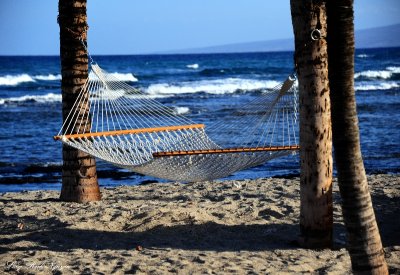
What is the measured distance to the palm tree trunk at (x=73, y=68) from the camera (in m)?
5.56

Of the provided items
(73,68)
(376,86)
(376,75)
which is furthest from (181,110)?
(376,75)

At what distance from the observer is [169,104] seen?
1927cm

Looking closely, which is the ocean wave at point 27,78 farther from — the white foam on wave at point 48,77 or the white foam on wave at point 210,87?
the white foam on wave at point 210,87

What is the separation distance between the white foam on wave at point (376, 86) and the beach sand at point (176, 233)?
16.7 meters

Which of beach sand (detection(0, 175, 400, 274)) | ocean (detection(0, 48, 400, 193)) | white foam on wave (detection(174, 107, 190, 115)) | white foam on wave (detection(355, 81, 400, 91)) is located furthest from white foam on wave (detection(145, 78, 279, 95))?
beach sand (detection(0, 175, 400, 274))

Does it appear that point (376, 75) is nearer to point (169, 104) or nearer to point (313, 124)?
point (169, 104)

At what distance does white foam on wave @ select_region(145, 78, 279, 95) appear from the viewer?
24.0 metres

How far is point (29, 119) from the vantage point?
14648 mm

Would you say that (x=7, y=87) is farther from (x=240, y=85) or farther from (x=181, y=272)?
(x=181, y=272)

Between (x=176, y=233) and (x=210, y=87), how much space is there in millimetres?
20578

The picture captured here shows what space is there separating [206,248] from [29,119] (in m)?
11.1

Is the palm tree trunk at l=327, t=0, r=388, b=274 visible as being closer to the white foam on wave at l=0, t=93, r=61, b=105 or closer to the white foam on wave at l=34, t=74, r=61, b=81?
the white foam on wave at l=0, t=93, r=61, b=105

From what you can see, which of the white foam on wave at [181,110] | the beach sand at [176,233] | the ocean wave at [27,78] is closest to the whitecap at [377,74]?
the ocean wave at [27,78]

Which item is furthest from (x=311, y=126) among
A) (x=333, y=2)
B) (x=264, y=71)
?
(x=264, y=71)
